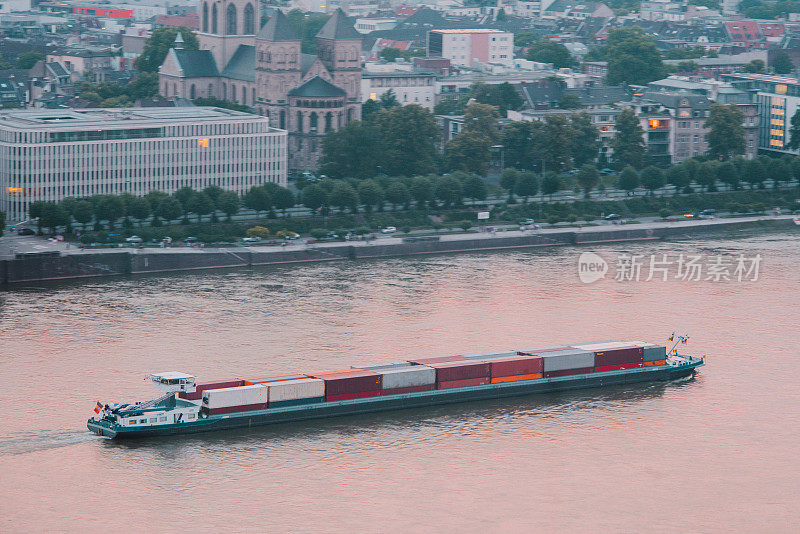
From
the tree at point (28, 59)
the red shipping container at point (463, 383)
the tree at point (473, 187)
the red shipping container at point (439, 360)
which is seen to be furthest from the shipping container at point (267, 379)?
the tree at point (28, 59)

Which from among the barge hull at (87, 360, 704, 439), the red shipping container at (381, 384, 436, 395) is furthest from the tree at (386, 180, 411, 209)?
the red shipping container at (381, 384, 436, 395)

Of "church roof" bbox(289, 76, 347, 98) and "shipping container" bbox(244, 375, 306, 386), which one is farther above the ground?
"church roof" bbox(289, 76, 347, 98)

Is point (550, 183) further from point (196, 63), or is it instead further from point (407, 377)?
point (407, 377)

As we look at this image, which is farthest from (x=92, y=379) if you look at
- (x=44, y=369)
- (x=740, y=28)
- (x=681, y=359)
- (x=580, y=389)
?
(x=740, y=28)

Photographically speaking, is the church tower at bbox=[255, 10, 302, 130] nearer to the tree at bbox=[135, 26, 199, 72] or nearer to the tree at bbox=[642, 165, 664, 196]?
Answer: the tree at bbox=[135, 26, 199, 72]

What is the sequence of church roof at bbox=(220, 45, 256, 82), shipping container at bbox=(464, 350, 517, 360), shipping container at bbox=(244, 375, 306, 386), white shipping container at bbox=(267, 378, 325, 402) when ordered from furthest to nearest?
church roof at bbox=(220, 45, 256, 82) → shipping container at bbox=(464, 350, 517, 360) → shipping container at bbox=(244, 375, 306, 386) → white shipping container at bbox=(267, 378, 325, 402)
